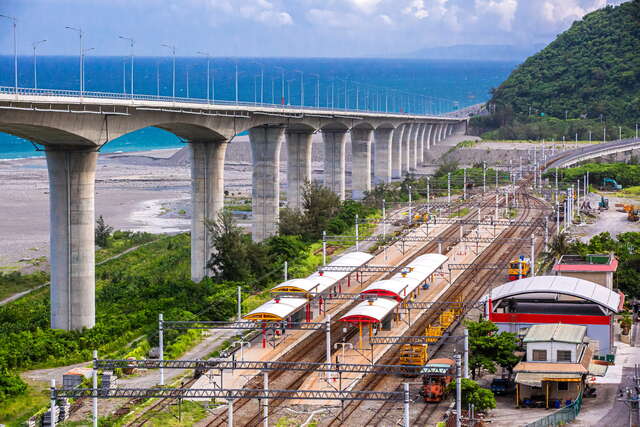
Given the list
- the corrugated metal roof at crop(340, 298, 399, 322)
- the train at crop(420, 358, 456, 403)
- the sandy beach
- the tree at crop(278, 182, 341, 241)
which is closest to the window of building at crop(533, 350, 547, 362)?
the train at crop(420, 358, 456, 403)

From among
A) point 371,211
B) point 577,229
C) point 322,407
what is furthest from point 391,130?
point 322,407

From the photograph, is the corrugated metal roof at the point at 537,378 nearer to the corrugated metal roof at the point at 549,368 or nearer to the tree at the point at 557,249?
the corrugated metal roof at the point at 549,368

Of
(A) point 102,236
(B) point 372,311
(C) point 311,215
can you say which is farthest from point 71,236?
(A) point 102,236

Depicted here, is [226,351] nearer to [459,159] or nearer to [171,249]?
[171,249]

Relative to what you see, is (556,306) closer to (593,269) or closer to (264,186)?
(593,269)

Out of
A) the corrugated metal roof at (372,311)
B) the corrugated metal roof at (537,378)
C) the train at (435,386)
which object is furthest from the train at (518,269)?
the train at (435,386)

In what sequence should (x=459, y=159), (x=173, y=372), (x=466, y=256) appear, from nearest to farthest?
(x=173, y=372), (x=466, y=256), (x=459, y=159)
